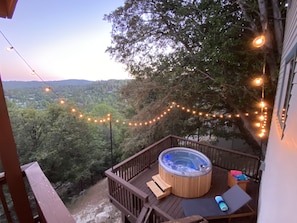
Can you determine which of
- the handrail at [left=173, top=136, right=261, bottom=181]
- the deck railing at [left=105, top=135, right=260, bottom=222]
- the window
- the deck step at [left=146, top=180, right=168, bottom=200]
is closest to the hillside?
the deck railing at [left=105, top=135, right=260, bottom=222]

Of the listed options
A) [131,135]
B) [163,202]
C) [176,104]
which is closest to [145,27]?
[176,104]

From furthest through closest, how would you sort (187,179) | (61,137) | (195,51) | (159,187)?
(61,137), (195,51), (159,187), (187,179)

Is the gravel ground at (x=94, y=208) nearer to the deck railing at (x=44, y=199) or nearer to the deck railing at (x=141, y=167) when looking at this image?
the deck railing at (x=141, y=167)

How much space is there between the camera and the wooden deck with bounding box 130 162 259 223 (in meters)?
3.91

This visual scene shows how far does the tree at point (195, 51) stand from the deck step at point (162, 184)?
113 inches

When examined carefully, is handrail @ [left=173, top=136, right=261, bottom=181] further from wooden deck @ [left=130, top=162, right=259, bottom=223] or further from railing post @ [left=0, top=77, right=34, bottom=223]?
railing post @ [left=0, top=77, right=34, bottom=223]

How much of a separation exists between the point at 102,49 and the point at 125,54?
103 cm

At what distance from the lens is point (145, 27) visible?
643cm

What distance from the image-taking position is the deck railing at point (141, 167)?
3.77 meters

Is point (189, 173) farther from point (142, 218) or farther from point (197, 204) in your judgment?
point (142, 218)

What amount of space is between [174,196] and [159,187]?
1.40 ft

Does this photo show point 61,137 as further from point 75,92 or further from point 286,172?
point 286,172

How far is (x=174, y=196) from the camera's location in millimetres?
4367

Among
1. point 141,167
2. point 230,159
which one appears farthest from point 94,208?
point 230,159
